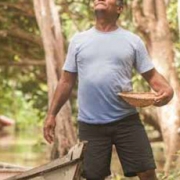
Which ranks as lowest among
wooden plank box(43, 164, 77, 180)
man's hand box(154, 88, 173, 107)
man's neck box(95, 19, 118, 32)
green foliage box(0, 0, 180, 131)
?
green foliage box(0, 0, 180, 131)

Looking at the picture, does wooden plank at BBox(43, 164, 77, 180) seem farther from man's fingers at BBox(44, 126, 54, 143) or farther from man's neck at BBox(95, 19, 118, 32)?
man's neck at BBox(95, 19, 118, 32)

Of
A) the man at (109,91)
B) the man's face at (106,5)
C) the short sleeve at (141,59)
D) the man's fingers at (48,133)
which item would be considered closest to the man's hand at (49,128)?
the man's fingers at (48,133)

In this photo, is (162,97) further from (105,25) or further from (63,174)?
(63,174)

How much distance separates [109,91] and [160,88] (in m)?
0.33

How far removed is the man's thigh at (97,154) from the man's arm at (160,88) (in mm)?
396

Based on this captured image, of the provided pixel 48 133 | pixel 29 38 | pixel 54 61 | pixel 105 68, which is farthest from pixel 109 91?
pixel 29 38

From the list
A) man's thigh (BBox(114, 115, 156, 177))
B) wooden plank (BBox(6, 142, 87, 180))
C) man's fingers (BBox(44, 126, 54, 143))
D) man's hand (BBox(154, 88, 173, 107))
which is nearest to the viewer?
wooden plank (BBox(6, 142, 87, 180))

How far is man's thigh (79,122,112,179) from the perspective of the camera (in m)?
4.45

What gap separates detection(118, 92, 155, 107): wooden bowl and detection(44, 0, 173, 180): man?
0.07 m

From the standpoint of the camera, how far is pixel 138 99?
168 inches

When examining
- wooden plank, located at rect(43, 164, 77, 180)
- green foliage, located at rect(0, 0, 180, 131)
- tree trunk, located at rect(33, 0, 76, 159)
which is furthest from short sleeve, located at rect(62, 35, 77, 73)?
green foliage, located at rect(0, 0, 180, 131)

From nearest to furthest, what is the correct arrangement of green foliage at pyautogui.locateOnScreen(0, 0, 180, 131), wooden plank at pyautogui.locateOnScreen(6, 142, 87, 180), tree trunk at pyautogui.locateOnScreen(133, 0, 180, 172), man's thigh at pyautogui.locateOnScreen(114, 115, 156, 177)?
wooden plank at pyautogui.locateOnScreen(6, 142, 87, 180), man's thigh at pyautogui.locateOnScreen(114, 115, 156, 177), tree trunk at pyautogui.locateOnScreen(133, 0, 180, 172), green foliage at pyautogui.locateOnScreen(0, 0, 180, 131)

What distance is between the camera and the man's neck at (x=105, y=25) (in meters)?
4.44

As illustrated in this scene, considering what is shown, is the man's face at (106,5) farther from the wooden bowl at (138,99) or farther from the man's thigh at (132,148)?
the man's thigh at (132,148)
